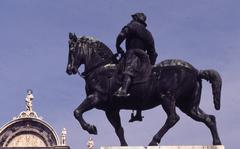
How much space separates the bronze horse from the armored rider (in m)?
0.27

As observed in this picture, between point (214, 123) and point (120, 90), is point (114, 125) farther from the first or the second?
point (214, 123)

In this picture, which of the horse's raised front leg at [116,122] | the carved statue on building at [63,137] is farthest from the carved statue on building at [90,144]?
the horse's raised front leg at [116,122]

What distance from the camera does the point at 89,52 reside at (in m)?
16.8

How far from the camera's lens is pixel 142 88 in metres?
16.3

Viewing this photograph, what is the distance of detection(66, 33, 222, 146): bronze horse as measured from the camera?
1625 centimetres

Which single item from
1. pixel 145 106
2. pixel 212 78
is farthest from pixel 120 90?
pixel 212 78

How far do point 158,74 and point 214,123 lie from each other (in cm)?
147

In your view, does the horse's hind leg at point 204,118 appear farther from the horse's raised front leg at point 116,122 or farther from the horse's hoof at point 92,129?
the horse's hoof at point 92,129

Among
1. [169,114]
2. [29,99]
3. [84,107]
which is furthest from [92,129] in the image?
[29,99]

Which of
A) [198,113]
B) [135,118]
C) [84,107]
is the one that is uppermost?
[84,107]

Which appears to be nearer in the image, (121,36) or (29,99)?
(121,36)

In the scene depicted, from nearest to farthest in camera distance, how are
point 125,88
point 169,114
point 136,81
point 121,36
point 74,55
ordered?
point 125,88
point 169,114
point 136,81
point 74,55
point 121,36

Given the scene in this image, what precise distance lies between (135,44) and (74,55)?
1223 mm

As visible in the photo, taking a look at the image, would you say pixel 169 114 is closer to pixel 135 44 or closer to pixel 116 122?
pixel 116 122
